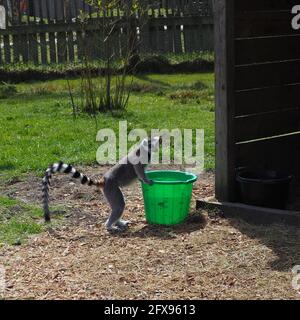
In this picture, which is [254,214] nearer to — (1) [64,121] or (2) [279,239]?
(2) [279,239]

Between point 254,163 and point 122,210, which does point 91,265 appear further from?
point 254,163

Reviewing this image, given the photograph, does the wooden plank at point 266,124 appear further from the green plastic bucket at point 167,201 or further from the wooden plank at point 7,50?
the wooden plank at point 7,50

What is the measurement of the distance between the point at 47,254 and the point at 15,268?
0.35 meters

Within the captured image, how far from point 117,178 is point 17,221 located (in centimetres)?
97

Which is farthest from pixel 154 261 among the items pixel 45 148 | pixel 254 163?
pixel 45 148

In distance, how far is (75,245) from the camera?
576 cm

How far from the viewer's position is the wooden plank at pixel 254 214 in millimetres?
6008

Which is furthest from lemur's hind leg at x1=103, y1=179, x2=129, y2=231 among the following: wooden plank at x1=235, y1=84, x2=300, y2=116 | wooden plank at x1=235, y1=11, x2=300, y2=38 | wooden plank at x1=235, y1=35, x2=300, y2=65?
wooden plank at x1=235, y1=11, x2=300, y2=38

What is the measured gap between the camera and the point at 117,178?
20.5ft

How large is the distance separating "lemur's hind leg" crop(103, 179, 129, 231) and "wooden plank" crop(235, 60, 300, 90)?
4.95 feet

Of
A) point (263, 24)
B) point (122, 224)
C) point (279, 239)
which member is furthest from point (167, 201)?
point (263, 24)

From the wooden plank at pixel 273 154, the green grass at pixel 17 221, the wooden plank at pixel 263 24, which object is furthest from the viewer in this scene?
the wooden plank at pixel 273 154

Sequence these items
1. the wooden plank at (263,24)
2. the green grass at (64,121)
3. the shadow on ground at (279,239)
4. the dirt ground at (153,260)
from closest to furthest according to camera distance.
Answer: the dirt ground at (153,260), the shadow on ground at (279,239), the wooden plank at (263,24), the green grass at (64,121)

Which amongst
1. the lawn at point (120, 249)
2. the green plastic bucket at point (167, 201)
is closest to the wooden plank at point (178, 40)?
the lawn at point (120, 249)
